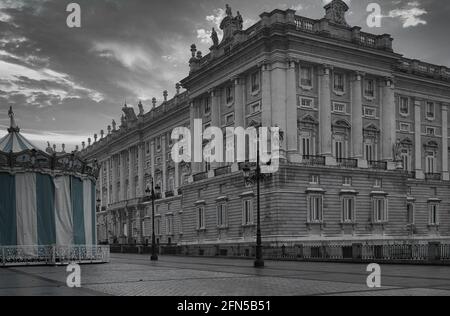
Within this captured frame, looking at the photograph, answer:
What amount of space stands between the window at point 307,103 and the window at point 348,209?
25.8 feet

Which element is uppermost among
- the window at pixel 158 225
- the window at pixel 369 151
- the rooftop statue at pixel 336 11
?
the rooftop statue at pixel 336 11

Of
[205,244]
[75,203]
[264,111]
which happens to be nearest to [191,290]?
[75,203]

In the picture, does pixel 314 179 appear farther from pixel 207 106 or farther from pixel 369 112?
pixel 207 106

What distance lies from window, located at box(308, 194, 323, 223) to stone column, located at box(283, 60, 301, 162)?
3254 mm

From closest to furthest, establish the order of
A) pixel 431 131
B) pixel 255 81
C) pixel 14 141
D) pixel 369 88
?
pixel 14 141, pixel 255 81, pixel 369 88, pixel 431 131

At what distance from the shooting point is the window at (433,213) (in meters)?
59.6

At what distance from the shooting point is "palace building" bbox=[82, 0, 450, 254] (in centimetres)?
4878

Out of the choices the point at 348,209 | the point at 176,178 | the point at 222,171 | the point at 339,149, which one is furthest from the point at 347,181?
the point at 176,178

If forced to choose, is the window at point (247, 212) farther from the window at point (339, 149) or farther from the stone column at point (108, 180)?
the stone column at point (108, 180)

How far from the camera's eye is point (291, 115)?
48906 millimetres

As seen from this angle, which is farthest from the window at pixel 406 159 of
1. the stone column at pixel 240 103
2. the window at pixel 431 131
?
the stone column at pixel 240 103

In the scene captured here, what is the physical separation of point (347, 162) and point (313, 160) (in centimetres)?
368

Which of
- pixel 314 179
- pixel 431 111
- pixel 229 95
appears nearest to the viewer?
pixel 314 179

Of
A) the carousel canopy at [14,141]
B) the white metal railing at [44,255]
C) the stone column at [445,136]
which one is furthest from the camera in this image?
the stone column at [445,136]
